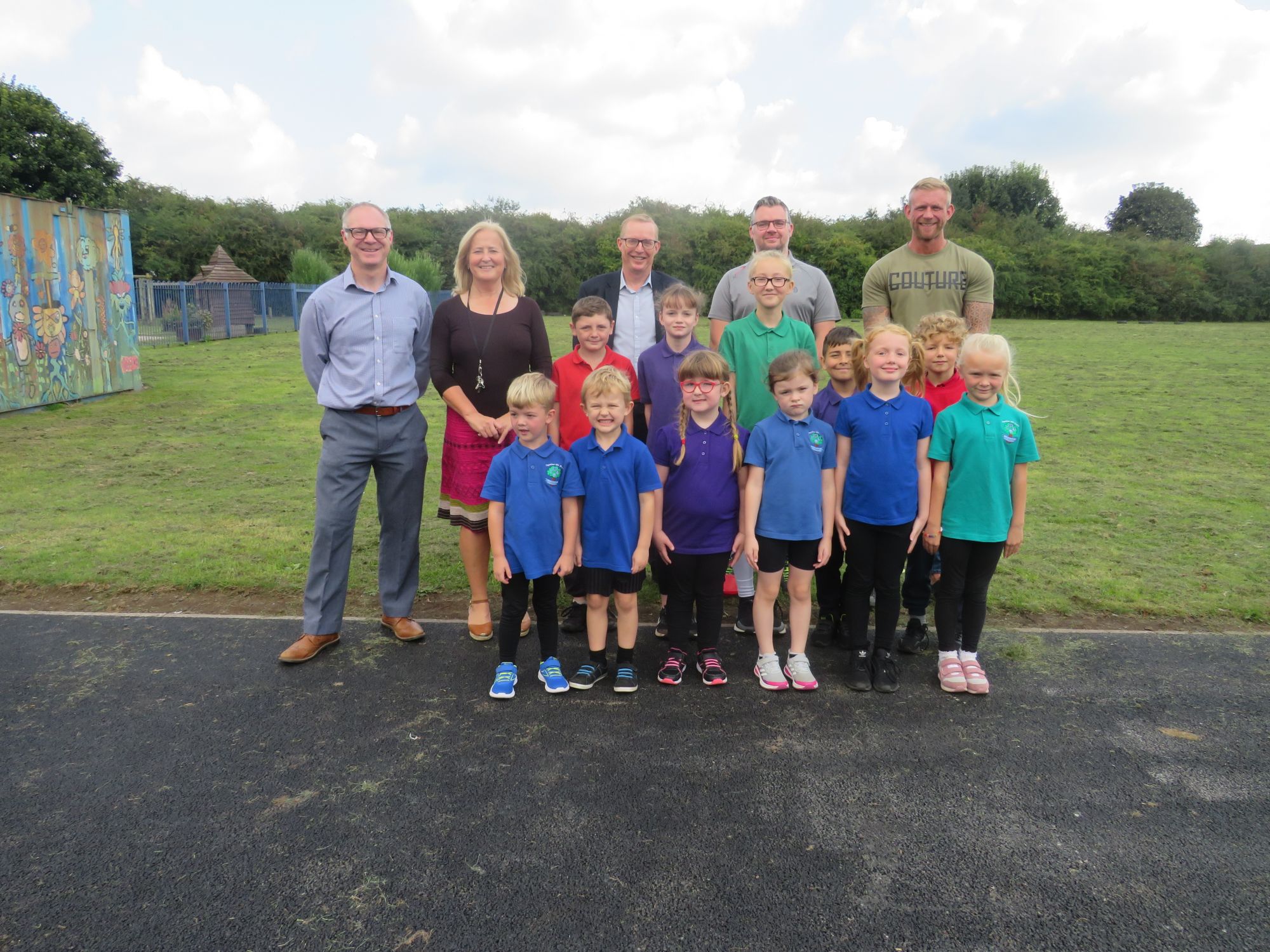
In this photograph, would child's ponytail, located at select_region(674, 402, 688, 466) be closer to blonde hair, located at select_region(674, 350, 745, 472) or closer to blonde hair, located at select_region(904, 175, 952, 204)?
blonde hair, located at select_region(674, 350, 745, 472)

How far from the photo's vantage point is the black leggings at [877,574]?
386 cm

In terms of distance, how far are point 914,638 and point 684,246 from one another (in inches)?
1583

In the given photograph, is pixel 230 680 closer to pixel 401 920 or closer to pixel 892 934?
pixel 401 920

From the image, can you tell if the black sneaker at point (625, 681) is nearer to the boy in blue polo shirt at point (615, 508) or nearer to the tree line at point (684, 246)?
the boy in blue polo shirt at point (615, 508)

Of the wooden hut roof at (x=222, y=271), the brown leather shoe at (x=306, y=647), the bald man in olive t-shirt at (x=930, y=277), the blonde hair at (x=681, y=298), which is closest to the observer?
the brown leather shoe at (x=306, y=647)

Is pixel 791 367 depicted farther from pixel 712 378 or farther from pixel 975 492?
pixel 975 492

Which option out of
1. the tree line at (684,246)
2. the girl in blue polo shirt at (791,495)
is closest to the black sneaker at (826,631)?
the girl in blue polo shirt at (791,495)

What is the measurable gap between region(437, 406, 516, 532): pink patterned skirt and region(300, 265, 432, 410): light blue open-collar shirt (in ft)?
1.05

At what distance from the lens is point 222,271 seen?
3578cm

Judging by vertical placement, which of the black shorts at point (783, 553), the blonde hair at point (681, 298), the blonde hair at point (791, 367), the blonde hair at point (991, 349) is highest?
the blonde hair at point (681, 298)

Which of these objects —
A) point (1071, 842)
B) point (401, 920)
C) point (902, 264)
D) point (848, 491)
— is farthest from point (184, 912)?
point (902, 264)

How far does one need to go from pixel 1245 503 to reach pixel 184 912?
26.8ft

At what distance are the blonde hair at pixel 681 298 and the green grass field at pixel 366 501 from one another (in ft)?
7.47

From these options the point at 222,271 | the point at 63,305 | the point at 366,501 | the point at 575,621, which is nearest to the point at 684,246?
the point at 222,271
